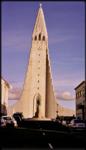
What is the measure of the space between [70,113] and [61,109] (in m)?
4.62

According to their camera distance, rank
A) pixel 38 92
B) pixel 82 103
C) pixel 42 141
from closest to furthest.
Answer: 1. pixel 42 141
2. pixel 82 103
3. pixel 38 92

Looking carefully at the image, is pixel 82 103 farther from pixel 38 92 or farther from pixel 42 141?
pixel 42 141

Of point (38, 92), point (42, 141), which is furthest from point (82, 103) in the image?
point (42, 141)

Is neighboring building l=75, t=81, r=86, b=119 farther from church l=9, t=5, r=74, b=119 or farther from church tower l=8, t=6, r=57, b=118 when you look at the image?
church tower l=8, t=6, r=57, b=118

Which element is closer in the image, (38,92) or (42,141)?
(42,141)

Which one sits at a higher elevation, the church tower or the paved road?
the church tower

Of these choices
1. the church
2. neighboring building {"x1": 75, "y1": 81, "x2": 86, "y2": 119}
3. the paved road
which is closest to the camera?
the paved road

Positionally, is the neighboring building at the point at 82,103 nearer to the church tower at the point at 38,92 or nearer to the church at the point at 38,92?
the church at the point at 38,92

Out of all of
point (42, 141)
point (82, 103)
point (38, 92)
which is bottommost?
point (42, 141)

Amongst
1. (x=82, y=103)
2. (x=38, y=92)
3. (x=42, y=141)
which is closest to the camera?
(x=42, y=141)

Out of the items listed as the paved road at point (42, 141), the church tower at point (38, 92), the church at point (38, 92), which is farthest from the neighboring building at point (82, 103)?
the paved road at point (42, 141)

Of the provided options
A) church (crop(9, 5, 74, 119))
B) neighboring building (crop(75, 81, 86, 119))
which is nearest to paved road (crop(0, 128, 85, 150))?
neighboring building (crop(75, 81, 86, 119))

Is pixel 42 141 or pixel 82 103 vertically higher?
pixel 82 103

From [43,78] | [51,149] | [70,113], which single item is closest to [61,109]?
[70,113]
